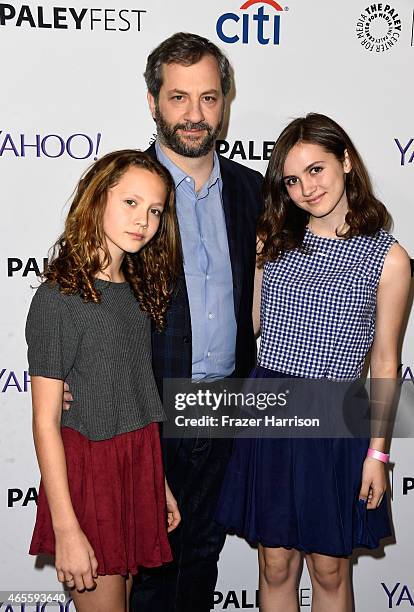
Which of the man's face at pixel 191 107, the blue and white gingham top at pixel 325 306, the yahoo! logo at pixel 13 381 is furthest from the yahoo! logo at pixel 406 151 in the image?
the yahoo! logo at pixel 13 381

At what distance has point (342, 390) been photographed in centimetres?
186

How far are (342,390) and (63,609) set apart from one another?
142cm

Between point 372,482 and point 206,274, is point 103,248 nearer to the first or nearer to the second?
point 206,274

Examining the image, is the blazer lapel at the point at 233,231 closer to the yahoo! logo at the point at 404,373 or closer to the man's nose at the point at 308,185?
the man's nose at the point at 308,185

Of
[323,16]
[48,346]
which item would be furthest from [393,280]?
[323,16]

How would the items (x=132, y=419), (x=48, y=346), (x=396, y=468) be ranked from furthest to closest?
(x=396, y=468), (x=132, y=419), (x=48, y=346)

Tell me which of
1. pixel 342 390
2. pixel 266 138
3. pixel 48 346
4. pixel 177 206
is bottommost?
pixel 342 390

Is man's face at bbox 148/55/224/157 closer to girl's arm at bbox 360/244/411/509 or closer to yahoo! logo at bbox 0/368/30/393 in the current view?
girl's arm at bbox 360/244/411/509

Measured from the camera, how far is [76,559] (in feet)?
4.99

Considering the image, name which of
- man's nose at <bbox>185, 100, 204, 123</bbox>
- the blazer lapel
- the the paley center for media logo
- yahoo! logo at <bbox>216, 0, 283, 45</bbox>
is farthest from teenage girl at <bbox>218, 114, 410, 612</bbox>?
the the paley center for media logo

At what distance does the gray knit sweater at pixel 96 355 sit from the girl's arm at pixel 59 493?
0.06m

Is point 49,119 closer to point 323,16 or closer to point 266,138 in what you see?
point 266,138

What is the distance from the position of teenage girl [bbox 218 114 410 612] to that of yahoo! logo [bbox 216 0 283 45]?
61cm

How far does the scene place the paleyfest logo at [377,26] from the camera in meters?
2.36
